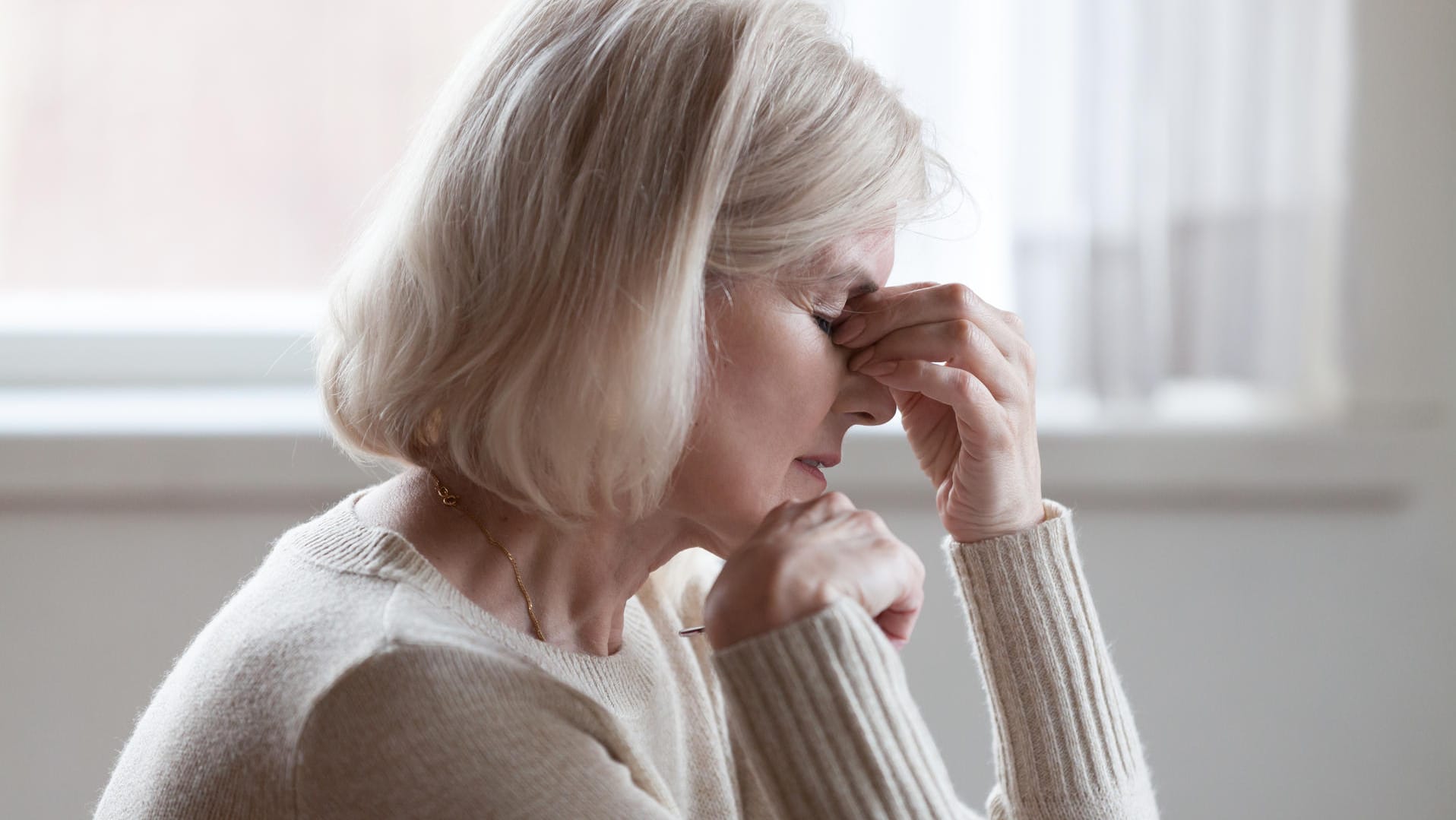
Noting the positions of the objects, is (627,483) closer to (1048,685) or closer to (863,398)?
(863,398)

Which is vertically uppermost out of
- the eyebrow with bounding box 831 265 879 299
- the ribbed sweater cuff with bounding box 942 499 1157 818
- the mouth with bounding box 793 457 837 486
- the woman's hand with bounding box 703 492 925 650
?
the eyebrow with bounding box 831 265 879 299

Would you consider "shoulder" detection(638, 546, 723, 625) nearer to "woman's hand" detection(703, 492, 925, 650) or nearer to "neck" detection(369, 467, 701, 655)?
"neck" detection(369, 467, 701, 655)

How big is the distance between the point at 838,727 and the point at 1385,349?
4.86 ft

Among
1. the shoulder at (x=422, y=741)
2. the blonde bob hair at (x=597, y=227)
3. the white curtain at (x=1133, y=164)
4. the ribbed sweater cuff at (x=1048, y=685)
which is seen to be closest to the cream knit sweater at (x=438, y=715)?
the shoulder at (x=422, y=741)

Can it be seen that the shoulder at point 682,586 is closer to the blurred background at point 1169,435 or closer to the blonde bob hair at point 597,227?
the blonde bob hair at point 597,227

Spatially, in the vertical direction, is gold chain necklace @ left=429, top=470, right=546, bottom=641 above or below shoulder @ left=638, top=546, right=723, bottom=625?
above

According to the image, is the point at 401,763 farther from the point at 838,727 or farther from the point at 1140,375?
the point at 1140,375

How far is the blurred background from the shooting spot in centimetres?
185

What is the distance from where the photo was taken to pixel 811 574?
0.85 m

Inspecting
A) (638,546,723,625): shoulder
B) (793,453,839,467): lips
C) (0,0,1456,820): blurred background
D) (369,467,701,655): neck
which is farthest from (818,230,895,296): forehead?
(0,0,1456,820): blurred background

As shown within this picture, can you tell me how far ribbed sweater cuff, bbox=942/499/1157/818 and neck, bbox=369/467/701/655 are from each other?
30 cm

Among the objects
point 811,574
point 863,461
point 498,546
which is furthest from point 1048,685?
point 863,461

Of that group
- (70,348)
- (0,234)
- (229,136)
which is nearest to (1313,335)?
(229,136)

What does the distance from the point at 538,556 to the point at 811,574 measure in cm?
28
